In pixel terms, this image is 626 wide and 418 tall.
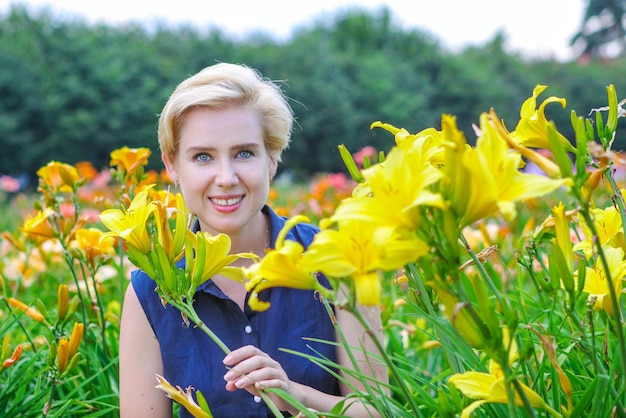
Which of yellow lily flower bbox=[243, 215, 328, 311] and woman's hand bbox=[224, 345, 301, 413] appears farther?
woman's hand bbox=[224, 345, 301, 413]

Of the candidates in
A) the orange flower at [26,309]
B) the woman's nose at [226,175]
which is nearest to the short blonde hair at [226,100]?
the woman's nose at [226,175]

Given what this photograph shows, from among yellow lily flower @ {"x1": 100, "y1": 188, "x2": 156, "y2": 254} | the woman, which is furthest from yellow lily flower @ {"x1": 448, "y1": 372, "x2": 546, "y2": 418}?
the woman

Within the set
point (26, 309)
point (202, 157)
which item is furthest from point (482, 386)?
point (26, 309)

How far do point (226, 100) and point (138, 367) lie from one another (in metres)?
0.65

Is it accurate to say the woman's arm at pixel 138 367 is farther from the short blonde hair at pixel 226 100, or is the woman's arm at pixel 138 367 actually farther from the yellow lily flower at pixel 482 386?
the yellow lily flower at pixel 482 386

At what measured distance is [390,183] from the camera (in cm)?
75

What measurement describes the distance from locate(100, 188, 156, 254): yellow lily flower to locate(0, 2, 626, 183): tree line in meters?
13.1

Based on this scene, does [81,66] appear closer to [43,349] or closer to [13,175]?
[13,175]

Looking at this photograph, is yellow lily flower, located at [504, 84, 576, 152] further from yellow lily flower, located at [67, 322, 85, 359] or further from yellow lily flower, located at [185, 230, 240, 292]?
yellow lily flower, located at [67, 322, 85, 359]

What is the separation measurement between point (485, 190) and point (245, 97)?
1.00 m

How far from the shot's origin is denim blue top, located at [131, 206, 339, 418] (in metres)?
1.65

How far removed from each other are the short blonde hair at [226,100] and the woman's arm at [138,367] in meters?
0.40

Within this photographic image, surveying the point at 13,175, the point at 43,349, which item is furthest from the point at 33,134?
the point at 43,349

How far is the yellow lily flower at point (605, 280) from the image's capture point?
1.02 metres
